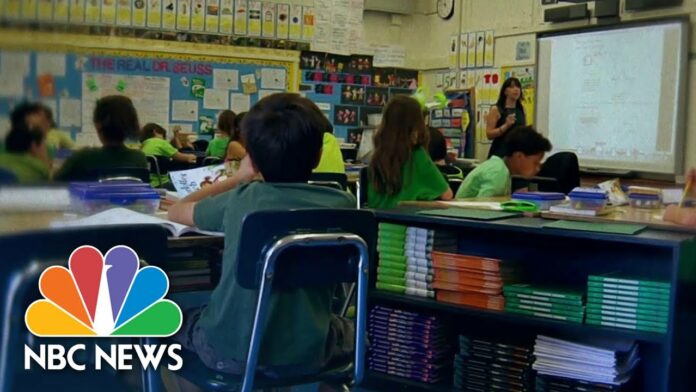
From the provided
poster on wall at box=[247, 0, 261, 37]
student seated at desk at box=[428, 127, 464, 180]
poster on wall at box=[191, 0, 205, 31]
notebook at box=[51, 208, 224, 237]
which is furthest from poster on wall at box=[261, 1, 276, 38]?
notebook at box=[51, 208, 224, 237]

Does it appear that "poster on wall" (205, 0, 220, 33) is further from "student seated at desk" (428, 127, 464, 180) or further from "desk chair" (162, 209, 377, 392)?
"desk chair" (162, 209, 377, 392)

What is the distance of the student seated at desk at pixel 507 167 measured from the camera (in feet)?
11.1

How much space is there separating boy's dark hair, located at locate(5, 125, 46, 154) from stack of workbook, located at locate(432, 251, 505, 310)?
2108mm

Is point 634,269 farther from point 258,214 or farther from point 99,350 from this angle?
point 99,350

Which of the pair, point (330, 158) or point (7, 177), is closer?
point (7, 177)

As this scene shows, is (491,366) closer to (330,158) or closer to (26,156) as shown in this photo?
(330,158)

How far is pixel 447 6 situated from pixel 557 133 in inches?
72.2

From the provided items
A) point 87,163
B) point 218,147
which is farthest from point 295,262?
point 218,147

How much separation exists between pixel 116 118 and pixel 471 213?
77.8 inches

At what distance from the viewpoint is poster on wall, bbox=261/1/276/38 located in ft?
22.2

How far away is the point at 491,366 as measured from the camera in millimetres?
2533

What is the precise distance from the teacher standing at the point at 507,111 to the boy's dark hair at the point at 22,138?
228 inches

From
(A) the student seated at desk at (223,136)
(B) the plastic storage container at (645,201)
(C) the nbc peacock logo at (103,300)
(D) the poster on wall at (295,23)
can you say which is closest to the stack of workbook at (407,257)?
(B) the plastic storage container at (645,201)

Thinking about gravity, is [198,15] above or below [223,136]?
above
